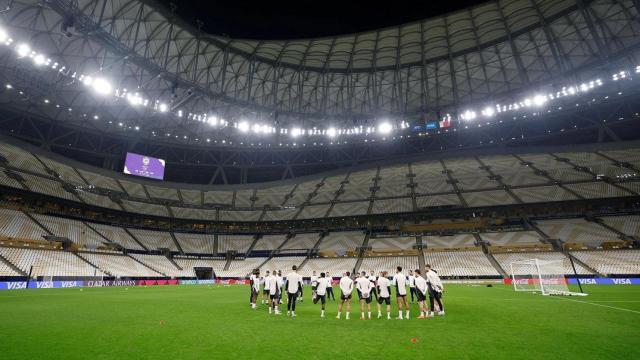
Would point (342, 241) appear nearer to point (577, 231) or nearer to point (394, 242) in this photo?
point (394, 242)

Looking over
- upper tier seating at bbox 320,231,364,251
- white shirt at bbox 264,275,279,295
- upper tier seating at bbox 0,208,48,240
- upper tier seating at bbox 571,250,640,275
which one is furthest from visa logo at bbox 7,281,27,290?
upper tier seating at bbox 571,250,640,275

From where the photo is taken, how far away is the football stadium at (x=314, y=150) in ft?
Result: 98.6

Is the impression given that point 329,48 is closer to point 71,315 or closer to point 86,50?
point 86,50

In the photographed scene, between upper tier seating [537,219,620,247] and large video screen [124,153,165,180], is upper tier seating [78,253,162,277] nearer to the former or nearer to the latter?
large video screen [124,153,165,180]

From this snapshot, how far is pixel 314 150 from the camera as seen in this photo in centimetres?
6247

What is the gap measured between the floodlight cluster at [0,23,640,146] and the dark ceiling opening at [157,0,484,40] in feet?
45.8

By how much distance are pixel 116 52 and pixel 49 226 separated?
23.8m

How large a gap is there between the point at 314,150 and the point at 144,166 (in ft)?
96.3

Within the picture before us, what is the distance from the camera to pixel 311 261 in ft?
160

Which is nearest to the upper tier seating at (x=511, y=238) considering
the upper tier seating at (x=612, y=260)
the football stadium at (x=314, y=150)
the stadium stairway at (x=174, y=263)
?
the football stadium at (x=314, y=150)

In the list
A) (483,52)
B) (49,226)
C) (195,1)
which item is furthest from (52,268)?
(483,52)

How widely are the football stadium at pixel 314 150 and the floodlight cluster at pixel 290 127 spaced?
0.35 metres

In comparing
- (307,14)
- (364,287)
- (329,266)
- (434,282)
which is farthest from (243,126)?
(434,282)

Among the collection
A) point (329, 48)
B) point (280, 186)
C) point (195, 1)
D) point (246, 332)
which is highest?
point (329, 48)
